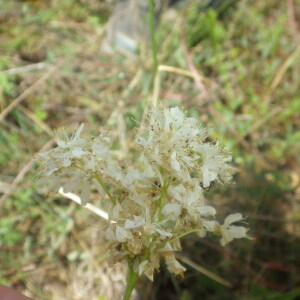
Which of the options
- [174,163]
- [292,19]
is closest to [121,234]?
[174,163]

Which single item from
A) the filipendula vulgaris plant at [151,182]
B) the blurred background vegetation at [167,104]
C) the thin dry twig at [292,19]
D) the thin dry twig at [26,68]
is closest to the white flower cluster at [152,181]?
the filipendula vulgaris plant at [151,182]

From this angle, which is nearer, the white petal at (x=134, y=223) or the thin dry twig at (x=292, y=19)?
the white petal at (x=134, y=223)

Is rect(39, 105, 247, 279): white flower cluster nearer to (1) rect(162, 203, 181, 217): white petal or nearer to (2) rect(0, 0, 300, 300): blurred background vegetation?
(1) rect(162, 203, 181, 217): white petal

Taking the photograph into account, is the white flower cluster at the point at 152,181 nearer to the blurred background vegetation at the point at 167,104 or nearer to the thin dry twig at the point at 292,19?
the blurred background vegetation at the point at 167,104

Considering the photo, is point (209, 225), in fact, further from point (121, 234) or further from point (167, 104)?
point (167, 104)

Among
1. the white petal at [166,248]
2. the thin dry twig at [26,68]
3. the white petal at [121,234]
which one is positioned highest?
the white petal at [121,234]

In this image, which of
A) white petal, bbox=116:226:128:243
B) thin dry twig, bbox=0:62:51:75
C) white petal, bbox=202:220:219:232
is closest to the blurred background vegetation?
thin dry twig, bbox=0:62:51:75

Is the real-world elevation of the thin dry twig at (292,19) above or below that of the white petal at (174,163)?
below

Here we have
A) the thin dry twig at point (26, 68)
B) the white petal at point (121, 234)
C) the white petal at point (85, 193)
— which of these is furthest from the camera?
the thin dry twig at point (26, 68)
